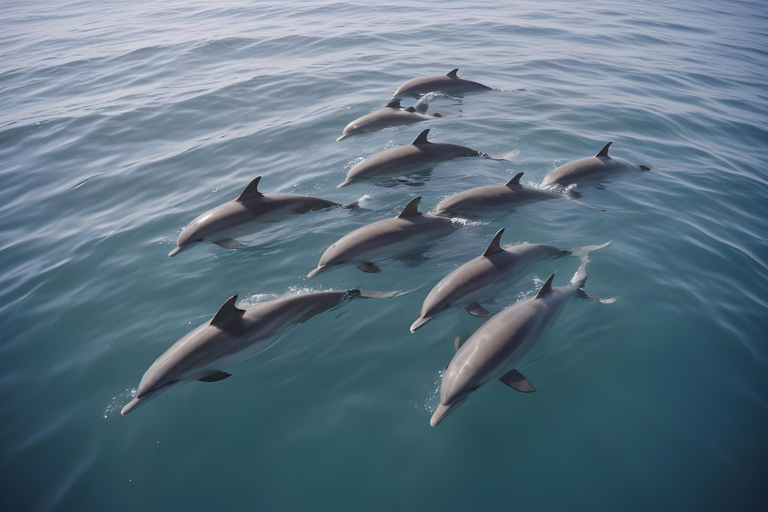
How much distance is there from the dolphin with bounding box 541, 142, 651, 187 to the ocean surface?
15.3 inches

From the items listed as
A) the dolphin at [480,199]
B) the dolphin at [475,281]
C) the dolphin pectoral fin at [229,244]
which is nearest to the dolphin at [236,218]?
the dolphin pectoral fin at [229,244]

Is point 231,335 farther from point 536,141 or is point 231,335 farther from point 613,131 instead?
point 613,131

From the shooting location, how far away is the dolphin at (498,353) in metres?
4.52

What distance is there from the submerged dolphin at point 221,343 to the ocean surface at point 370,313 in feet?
1.02

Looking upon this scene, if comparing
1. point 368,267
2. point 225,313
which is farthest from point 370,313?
point 225,313

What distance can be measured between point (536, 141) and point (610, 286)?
6279mm

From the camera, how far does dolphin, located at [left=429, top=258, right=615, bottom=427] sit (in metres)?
4.52

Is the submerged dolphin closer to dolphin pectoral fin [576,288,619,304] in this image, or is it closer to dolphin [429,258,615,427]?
dolphin [429,258,615,427]

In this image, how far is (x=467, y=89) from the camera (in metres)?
14.0

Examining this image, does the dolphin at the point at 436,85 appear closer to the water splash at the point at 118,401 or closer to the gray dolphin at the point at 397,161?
the gray dolphin at the point at 397,161

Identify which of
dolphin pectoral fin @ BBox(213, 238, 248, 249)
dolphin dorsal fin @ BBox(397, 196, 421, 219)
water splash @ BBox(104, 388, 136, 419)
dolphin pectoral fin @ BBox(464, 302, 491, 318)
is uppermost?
dolphin dorsal fin @ BBox(397, 196, 421, 219)

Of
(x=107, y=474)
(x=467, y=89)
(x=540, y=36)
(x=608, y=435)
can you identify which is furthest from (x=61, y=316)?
(x=540, y=36)

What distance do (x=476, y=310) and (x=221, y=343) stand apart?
3095 millimetres

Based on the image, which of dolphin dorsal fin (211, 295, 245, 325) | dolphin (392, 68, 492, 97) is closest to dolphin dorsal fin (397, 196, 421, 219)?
dolphin dorsal fin (211, 295, 245, 325)
